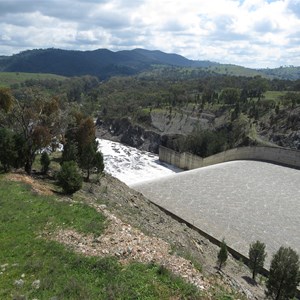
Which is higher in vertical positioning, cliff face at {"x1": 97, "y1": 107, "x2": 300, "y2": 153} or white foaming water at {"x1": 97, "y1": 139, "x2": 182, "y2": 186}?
cliff face at {"x1": 97, "y1": 107, "x2": 300, "y2": 153}

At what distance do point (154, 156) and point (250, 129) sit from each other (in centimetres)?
2065

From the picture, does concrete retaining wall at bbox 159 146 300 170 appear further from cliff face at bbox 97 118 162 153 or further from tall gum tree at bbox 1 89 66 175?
tall gum tree at bbox 1 89 66 175

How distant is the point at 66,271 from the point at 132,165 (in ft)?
184

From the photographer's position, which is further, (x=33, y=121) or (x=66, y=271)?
(x=33, y=121)

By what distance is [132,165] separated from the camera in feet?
227

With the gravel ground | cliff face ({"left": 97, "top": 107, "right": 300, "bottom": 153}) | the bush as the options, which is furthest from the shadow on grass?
cliff face ({"left": 97, "top": 107, "right": 300, "bottom": 153})

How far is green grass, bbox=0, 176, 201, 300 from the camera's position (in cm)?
1172

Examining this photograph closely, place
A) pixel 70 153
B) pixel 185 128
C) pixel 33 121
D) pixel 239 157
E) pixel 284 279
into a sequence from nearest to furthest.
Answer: pixel 284 279 < pixel 33 121 < pixel 70 153 < pixel 239 157 < pixel 185 128

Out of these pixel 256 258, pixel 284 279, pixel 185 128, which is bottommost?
pixel 185 128

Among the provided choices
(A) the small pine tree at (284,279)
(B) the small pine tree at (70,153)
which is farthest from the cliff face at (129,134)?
(A) the small pine tree at (284,279)

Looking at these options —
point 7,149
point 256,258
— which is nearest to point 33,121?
point 7,149

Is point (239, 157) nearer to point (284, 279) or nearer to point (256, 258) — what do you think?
point (256, 258)

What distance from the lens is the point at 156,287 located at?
1183 cm

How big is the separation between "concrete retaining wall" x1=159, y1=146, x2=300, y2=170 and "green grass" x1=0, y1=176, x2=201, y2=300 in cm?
4222
